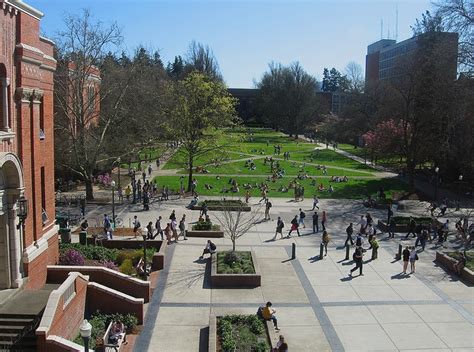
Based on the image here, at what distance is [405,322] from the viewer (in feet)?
57.8

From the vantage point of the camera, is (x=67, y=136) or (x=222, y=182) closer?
(x=67, y=136)

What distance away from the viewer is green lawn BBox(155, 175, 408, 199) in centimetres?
4409

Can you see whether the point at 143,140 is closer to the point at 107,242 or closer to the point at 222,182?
the point at 222,182

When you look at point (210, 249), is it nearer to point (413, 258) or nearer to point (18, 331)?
point (413, 258)

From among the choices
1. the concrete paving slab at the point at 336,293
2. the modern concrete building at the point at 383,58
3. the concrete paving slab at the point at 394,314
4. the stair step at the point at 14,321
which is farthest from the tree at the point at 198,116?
the modern concrete building at the point at 383,58

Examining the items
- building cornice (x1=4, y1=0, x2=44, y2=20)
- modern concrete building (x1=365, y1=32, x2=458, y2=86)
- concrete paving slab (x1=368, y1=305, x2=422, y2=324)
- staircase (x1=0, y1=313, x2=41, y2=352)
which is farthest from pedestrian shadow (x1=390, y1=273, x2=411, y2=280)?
modern concrete building (x1=365, y1=32, x2=458, y2=86)

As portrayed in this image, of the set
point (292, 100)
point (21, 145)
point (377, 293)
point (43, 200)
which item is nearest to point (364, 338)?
point (377, 293)

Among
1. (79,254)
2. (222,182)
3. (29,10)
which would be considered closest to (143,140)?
(222,182)

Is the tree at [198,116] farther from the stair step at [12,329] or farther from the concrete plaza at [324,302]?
the stair step at [12,329]

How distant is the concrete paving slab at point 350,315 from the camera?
17.6 metres

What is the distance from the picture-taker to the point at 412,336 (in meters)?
16.5

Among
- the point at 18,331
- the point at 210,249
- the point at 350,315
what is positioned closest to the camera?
the point at 18,331

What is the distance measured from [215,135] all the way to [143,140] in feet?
36.9

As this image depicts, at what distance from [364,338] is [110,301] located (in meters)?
8.02
